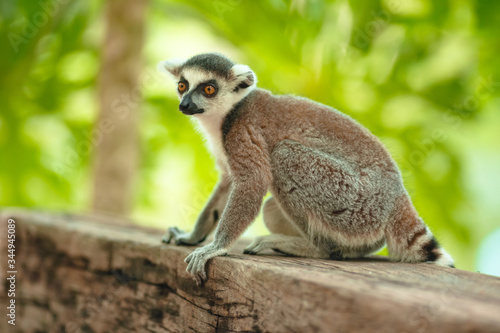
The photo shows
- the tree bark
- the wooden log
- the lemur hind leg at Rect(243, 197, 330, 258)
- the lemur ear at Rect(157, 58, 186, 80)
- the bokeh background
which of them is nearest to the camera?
the wooden log

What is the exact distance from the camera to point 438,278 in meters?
2.01

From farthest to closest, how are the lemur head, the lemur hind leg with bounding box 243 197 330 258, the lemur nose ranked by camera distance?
the lemur head → the lemur nose → the lemur hind leg with bounding box 243 197 330 258

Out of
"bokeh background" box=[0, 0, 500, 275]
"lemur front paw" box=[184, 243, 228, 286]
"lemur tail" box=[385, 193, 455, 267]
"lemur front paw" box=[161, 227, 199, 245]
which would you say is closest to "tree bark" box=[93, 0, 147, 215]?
"bokeh background" box=[0, 0, 500, 275]

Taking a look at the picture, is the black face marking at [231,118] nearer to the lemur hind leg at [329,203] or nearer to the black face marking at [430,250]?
the lemur hind leg at [329,203]

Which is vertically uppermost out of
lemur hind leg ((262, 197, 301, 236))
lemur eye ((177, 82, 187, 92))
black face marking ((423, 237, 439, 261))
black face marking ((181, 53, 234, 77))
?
black face marking ((181, 53, 234, 77))

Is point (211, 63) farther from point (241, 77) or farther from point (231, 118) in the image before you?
point (231, 118)

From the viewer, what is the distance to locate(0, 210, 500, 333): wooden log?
1521 millimetres

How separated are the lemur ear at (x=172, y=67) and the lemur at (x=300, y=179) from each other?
9.2 inches

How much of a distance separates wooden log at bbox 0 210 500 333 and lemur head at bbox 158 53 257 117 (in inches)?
38.1

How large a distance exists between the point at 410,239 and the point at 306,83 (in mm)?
3059

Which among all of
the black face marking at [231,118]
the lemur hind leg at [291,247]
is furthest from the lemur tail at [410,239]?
the black face marking at [231,118]

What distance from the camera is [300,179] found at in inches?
104

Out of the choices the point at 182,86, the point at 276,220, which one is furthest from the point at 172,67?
the point at 276,220

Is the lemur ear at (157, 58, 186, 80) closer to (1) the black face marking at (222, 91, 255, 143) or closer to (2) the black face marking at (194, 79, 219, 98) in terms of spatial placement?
(2) the black face marking at (194, 79, 219, 98)
